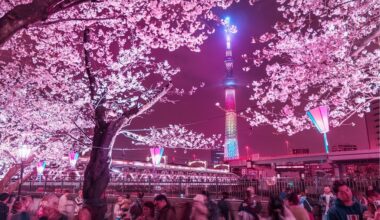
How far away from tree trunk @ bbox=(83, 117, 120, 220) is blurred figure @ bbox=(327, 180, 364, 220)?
784cm

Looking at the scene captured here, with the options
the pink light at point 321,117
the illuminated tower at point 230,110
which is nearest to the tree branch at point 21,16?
the pink light at point 321,117

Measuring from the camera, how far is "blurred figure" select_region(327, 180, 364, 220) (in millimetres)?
5082

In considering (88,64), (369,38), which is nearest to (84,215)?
(88,64)

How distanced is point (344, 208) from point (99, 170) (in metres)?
8.35

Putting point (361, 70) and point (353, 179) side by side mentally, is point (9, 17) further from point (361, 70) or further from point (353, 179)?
point (353, 179)

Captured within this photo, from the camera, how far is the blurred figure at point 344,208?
508 centimetres

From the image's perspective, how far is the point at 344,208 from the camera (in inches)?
203

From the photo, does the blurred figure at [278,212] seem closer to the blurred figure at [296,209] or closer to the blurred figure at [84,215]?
the blurred figure at [296,209]

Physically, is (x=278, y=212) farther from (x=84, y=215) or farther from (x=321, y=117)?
(x=321, y=117)

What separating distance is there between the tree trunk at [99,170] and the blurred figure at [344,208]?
7838 millimetres

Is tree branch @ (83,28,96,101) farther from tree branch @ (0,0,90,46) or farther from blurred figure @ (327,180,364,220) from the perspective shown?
blurred figure @ (327,180,364,220)

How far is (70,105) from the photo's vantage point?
17.8 meters

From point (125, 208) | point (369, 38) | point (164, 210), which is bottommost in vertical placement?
→ point (125, 208)

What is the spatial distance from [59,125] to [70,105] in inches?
103
